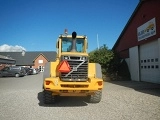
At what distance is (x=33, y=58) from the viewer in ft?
244

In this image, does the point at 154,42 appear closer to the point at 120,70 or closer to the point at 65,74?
the point at 120,70

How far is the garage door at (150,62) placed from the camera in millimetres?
16906

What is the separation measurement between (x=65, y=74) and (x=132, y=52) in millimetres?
14946

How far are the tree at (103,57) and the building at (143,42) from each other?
2.12m

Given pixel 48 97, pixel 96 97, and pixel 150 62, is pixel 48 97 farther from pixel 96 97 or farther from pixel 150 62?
pixel 150 62

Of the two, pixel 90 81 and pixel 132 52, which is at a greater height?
pixel 132 52

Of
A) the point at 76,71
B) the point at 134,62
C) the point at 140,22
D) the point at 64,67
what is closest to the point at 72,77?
the point at 76,71

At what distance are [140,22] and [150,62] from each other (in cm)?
432

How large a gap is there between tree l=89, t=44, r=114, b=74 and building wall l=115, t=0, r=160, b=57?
2246mm

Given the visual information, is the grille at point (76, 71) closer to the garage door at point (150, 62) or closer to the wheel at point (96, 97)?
the wheel at point (96, 97)

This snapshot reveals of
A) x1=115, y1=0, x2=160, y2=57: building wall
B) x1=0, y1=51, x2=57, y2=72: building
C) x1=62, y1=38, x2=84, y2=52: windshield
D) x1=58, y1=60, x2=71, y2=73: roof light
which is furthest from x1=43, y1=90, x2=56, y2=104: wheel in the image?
x1=0, y1=51, x2=57, y2=72: building

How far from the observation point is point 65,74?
8562mm

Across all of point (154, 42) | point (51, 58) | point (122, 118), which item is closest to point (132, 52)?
point (154, 42)

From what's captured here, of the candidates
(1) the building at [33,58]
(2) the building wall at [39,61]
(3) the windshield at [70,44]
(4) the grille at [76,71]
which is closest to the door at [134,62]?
(3) the windshield at [70,44]
